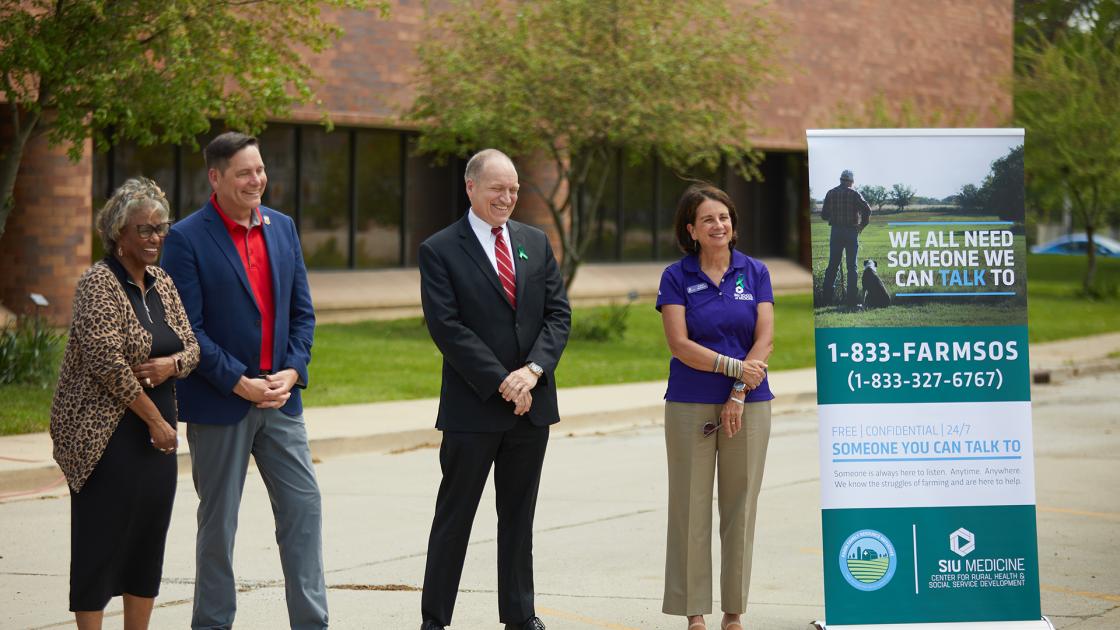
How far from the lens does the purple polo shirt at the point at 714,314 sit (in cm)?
625

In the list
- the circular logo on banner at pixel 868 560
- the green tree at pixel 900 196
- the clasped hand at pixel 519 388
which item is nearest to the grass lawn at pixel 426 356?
the clasped hand at pixel 519 388

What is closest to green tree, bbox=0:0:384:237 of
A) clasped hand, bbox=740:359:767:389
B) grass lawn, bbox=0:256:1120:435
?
grass lawn, bbox=0:256:1120:435

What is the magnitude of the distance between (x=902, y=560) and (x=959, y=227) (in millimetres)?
1482

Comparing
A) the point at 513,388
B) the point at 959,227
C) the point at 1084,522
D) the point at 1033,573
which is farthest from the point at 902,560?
the point at 1084,522

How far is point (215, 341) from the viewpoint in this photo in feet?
19.2

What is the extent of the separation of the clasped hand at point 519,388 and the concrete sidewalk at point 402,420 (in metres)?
5.91

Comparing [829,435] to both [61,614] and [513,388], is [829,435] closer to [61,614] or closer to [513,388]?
[513,388]

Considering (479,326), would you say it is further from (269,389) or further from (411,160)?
(411,160)


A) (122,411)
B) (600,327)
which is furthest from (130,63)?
(600,327)

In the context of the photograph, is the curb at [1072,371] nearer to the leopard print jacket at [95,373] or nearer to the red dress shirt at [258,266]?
the red dress shirt at [258,266]

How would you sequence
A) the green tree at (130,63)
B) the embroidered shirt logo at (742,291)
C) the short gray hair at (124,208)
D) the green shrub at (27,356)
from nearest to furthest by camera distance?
the short gray hair at (124,208) → the embroidered shirt logo at (742,291) → the green tree at (130,63) → the green shrub at (27,356)

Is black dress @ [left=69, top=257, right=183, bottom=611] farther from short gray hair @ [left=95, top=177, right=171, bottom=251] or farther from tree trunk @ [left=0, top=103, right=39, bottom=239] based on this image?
tree trunk @ [left=0, top=103, right=39, bottom=239]

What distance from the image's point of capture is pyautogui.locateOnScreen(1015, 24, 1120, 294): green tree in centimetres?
3400

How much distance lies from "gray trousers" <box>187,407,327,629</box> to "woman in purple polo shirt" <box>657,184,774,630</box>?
5.16 ft
